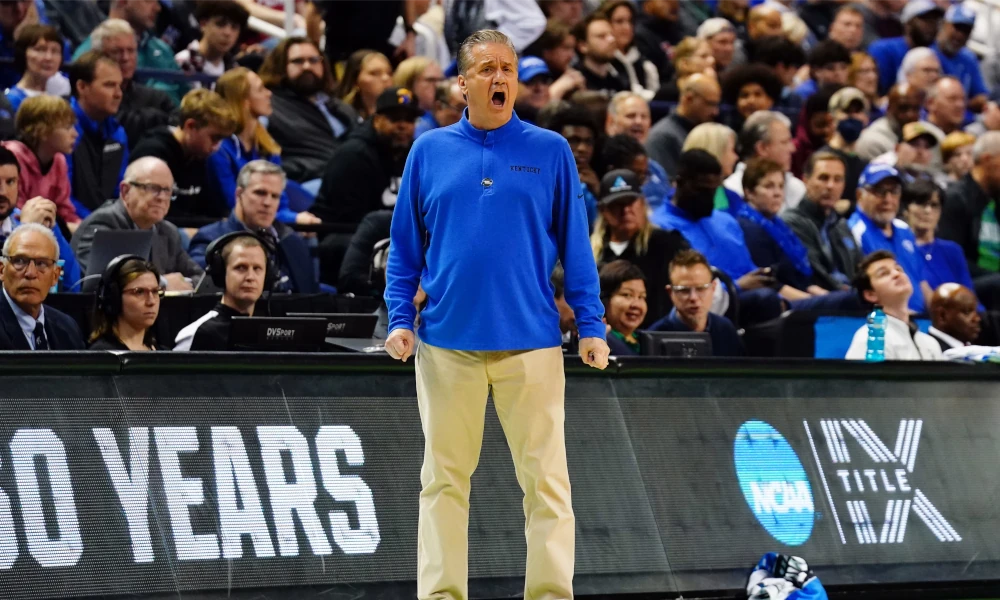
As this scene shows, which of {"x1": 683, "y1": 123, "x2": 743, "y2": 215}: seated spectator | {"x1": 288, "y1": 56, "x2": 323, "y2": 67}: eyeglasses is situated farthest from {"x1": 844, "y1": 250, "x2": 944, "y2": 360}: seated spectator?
{"x1": 288, "y1": 56, "x2": 323, "y2": 67}: eyeglasses

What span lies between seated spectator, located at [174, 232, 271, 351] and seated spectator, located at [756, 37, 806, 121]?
865cm

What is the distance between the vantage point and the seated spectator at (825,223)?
486 inches

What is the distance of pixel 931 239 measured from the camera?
13.2 meters

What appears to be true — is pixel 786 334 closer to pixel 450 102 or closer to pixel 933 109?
pixel 450 102

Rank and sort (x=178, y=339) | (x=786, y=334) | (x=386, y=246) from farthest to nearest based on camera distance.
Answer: (x=786, y=334)
(x=386, y=246)
(x=178, y=339)

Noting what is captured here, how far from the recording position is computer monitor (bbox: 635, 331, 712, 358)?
8203mm

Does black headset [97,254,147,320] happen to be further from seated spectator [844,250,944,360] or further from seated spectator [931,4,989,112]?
seated spectator [931,4,989,112]

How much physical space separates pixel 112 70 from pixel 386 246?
2.98 m

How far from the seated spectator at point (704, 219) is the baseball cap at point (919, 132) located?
3632mm

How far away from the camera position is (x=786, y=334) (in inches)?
411

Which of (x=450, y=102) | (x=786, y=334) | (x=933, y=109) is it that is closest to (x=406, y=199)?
(x=786, y=334)

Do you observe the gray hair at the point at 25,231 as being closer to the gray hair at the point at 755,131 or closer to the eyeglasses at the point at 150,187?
the eyeglasses at the point at 150,187

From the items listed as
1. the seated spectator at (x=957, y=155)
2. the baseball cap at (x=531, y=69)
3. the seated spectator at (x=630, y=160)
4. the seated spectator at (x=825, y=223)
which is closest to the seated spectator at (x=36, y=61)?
the baseball cap at (x=531, y=69)

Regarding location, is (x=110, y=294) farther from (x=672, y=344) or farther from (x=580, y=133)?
(x=580, y=133)
